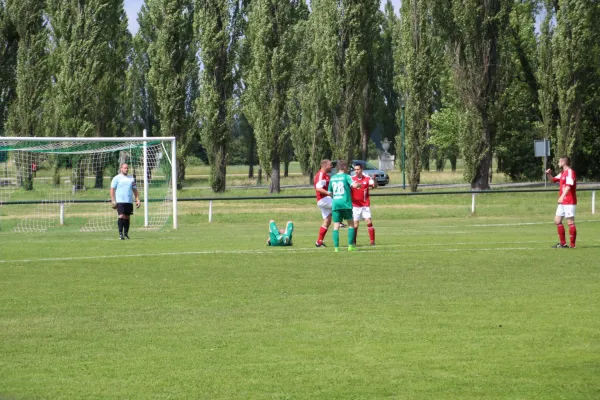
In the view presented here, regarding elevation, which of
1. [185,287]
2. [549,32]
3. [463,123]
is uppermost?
[549,32]

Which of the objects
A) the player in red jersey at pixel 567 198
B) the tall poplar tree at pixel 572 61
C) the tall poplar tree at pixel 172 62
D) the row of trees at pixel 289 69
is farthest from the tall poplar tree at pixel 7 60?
the player in red jersey at pixel 567 198

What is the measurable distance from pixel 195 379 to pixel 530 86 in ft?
178


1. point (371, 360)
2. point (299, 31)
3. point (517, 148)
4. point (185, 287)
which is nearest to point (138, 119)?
point (299, 31)

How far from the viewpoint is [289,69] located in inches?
2112

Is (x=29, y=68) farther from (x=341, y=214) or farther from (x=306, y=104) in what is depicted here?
(x=341, y=214)

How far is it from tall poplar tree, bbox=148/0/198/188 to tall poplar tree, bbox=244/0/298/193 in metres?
4.14

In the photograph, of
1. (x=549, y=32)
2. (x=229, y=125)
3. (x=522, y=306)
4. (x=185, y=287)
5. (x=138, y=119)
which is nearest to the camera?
(x=522, y=306)

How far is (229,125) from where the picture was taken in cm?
5544

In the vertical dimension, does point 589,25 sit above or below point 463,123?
above

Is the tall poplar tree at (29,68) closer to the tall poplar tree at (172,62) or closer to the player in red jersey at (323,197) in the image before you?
the tall poplar tree at (172,62)

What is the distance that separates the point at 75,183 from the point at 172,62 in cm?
1787

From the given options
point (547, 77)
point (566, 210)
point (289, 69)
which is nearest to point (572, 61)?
point (547, 77)

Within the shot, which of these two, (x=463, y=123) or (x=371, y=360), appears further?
(x=463, y=123)

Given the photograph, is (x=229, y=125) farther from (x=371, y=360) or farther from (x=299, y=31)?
(x=371, y=360)
